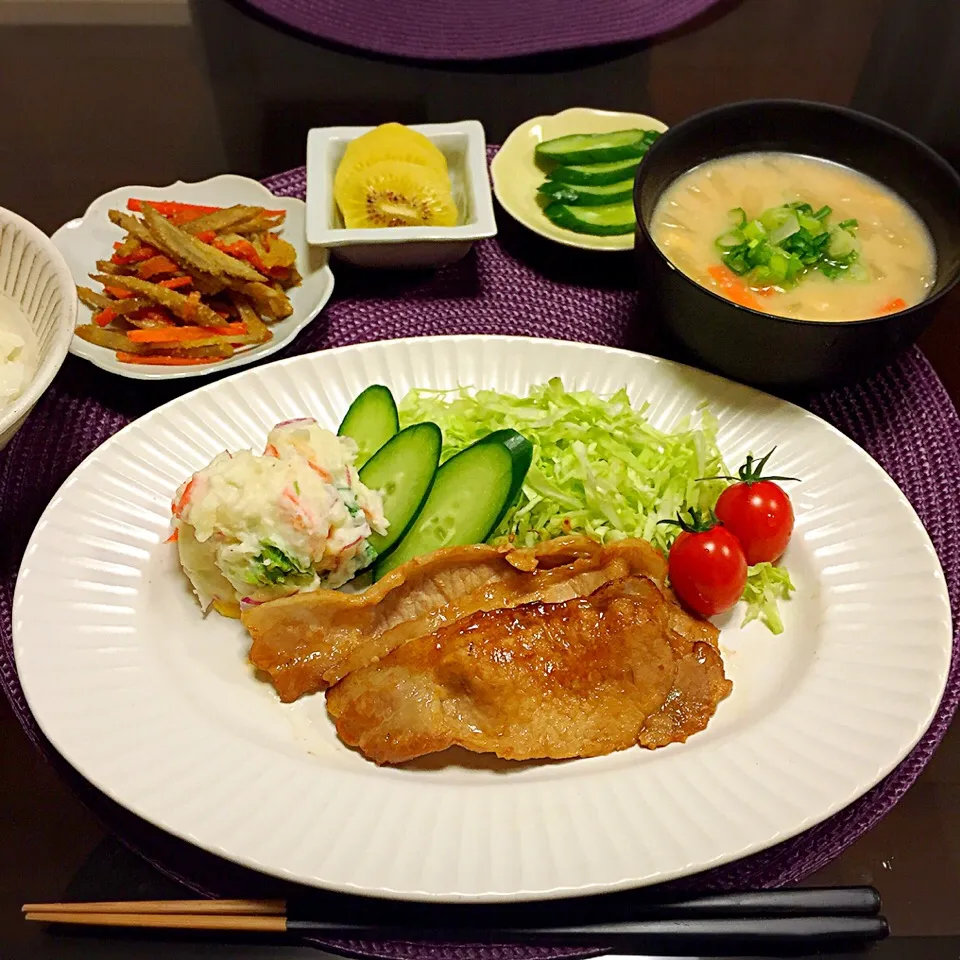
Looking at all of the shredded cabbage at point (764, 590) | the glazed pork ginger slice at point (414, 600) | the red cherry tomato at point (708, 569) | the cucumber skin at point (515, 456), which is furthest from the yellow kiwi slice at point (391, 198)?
the shredded cabbage at point (764, 590)

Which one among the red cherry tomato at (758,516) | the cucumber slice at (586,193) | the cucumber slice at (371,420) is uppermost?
the cucumber slice at (586,193)

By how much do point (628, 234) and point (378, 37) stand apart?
1637 millimetres

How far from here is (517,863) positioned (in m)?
1.59

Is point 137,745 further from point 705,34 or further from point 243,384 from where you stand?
point 705,34

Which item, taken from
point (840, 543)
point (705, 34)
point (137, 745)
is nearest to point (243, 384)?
point (137, 745)

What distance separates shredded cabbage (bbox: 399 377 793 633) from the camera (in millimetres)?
2252

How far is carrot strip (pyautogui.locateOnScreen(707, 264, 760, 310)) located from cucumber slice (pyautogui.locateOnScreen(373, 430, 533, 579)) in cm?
80

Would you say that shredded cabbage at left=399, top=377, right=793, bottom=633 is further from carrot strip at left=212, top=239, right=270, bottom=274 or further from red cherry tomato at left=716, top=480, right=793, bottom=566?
carrot strip at left=212, top=239, right=270, bottom=274

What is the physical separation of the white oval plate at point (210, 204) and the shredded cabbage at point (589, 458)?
528 mm

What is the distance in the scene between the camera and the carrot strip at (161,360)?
2490 mm

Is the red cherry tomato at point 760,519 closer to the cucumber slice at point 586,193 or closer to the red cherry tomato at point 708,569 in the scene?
the red cherry tomato at point 708,569

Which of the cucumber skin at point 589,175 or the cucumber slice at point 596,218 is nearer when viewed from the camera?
the cucumber slice at point 596,218

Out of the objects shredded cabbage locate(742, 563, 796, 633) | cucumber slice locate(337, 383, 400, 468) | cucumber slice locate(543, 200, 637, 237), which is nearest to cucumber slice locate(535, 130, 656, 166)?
cucumber slice locate(543, 200, 637, 237)

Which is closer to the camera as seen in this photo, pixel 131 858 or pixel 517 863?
pixel 517 863
